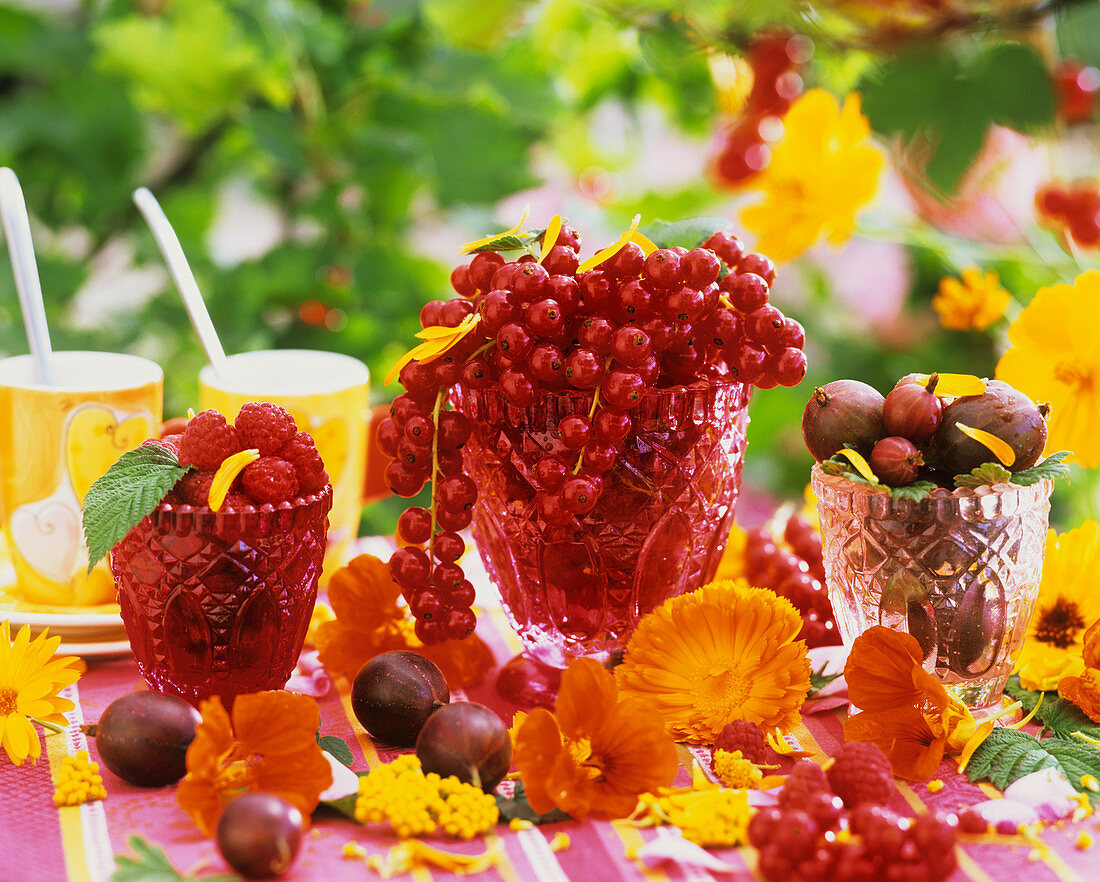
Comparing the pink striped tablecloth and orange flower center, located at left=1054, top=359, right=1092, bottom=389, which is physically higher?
orange flower center, located at left=1054, top=359, right=1092, bottom=389

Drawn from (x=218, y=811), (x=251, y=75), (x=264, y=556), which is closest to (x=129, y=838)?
(x=218, y=811)

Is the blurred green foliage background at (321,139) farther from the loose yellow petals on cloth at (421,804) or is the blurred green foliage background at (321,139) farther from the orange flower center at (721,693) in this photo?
the loose yellow petals on cloth at (421,804)

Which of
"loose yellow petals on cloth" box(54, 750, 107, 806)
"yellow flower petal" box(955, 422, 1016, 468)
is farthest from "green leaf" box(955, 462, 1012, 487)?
"loose yellow petals on cloth" box(54, 750, 107, 806)

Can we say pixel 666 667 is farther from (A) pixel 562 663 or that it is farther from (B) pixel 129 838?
(B) pixel 129 838

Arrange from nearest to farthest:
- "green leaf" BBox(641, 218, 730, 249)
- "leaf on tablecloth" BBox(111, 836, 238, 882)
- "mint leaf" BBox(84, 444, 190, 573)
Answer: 1. "leaf on tablecloth" BBox(111, 836, 238, 882)
2. "mint leaf" BBox(84, 444, 190, 573)
3. "green leaf" BBox(641, 218, 730, 249)

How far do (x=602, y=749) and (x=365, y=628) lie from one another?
204mm

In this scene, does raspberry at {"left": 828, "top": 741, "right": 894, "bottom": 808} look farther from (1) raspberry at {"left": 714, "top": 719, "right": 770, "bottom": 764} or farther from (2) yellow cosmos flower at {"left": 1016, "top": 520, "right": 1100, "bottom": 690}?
(2) yellow cosmos flower at {"left": 1016, "top": 520, "right": 1100, "bottom": 690}

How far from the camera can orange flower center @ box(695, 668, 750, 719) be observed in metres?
0.62

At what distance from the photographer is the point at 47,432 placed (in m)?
0.72

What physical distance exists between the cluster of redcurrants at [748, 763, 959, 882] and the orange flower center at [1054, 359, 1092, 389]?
0.33 meters

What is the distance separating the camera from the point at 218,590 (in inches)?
23.5

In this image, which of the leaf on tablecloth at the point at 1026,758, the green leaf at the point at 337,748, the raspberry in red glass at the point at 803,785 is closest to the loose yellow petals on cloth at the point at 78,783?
the green leaf at the point at 337,748

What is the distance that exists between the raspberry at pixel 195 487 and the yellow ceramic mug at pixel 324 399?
0.53ft

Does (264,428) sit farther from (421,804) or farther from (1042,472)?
(1042,472)
